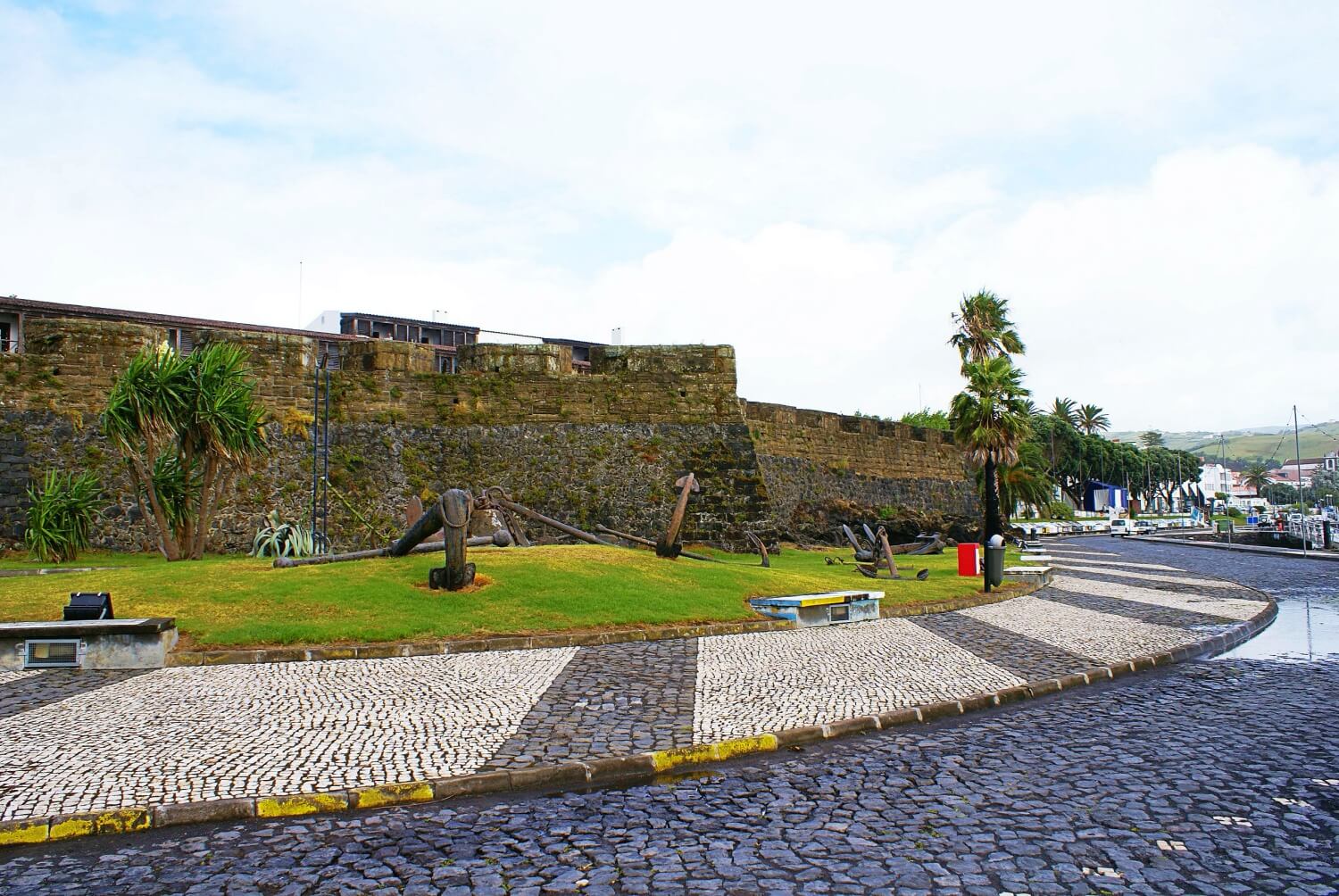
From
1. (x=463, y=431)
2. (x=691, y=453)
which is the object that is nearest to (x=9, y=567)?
(x=463, y=431)

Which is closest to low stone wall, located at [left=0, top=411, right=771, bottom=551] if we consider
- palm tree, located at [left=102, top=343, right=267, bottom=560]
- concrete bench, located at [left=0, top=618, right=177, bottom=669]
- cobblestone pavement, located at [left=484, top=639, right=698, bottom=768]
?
palm tree, located at [left=102, top=343, right=267, bottom=560]

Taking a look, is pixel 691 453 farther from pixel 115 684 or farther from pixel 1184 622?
pixel 115 684

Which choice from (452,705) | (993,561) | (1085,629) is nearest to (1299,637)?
(1085,629)

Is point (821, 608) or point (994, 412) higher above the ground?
point (994, 412)

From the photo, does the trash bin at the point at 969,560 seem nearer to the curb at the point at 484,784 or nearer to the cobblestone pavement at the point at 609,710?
the cobblestone pavement at the point at 609,710

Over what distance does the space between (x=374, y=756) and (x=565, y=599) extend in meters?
5.02

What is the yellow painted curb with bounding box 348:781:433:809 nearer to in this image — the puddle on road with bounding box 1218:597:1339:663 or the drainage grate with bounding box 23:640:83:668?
the drainage grate with bounding box 23:640:83:668

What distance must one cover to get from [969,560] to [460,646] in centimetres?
1046

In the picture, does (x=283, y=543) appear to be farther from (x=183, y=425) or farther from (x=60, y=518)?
(x=60, y=518)

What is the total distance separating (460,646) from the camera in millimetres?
8375

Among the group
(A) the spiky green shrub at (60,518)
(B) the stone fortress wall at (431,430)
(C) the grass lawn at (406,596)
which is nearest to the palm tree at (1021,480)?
(B) the stone fortress wall at (431,430)

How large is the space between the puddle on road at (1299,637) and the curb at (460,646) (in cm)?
454

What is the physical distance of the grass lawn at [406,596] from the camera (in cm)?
857

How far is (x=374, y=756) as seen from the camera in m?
4.92
